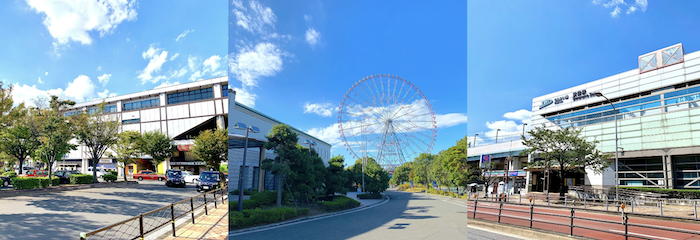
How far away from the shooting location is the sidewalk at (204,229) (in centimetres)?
577

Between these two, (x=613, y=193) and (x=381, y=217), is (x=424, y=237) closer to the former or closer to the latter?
(x=381, y=217)

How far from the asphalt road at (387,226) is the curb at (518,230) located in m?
1.86

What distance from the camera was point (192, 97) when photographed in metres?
31.6

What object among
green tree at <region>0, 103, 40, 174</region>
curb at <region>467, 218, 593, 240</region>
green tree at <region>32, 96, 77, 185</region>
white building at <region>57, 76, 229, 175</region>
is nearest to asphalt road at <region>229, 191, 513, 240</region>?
curb at <region>467, 218, 593, 240</region>

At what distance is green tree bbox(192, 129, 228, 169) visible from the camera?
24913 mm

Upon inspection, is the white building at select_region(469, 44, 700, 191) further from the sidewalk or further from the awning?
the awning

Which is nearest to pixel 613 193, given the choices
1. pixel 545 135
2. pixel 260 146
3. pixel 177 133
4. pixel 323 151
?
pixel 545 135

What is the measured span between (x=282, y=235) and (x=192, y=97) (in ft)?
105

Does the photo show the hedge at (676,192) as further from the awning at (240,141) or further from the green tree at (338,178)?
the awning at (240,141)

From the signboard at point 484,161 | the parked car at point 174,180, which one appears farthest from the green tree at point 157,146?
the signboard at point 484,161

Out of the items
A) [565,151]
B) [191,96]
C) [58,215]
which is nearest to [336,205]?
[58,215]

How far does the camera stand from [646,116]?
1368cm

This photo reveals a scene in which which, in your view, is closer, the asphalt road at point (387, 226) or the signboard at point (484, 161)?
the asphalt road at point (387, 226)

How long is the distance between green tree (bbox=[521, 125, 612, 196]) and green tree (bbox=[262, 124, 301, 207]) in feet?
38.1
